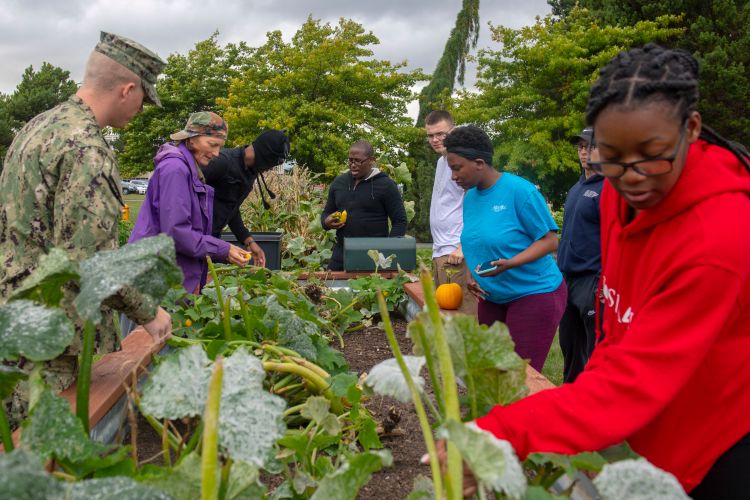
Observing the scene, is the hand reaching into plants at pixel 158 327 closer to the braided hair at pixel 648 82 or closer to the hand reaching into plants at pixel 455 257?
the braided hair at pixel 648 82

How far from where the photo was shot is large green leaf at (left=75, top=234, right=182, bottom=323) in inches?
38.6

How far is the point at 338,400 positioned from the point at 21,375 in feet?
4.54

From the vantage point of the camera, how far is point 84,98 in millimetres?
2318

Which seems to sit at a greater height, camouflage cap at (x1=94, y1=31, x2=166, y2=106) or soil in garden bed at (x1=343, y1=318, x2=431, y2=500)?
camouflage cap at (x1=94, y1=31, x2=166, y2=106)

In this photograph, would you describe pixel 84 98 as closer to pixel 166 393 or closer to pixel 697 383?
pixel 166 393

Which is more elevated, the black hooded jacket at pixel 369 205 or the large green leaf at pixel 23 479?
the large green leaf at pixel 23 479

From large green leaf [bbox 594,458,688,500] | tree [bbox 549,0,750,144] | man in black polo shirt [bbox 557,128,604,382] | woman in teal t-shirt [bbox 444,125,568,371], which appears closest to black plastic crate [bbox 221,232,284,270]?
man in black polo shirt [bbox 557,128,604,382]

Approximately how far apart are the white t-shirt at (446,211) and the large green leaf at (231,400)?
3.87 metres

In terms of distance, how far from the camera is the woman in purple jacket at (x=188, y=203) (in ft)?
11.8

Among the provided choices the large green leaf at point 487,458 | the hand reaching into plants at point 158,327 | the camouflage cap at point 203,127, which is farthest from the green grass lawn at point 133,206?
the large green leaf at point 487,458

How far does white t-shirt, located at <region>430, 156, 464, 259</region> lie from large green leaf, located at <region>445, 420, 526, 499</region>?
4029mm

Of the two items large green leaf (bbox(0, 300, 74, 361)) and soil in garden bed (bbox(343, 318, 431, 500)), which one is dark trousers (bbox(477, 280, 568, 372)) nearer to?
soil in garden bed (bbox(343, 318, 431, 500))

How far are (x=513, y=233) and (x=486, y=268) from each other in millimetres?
224

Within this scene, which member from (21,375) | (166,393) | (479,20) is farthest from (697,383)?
(479,20)
